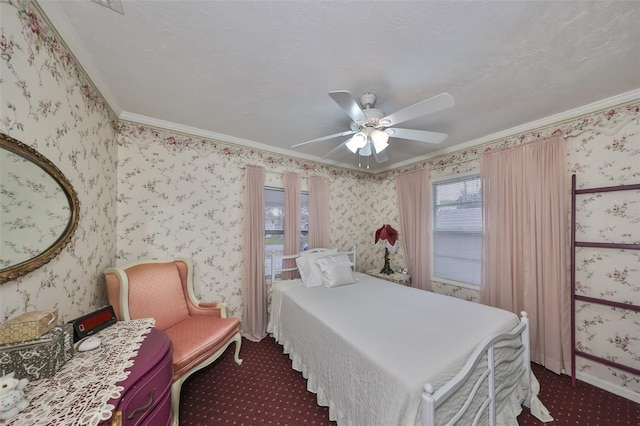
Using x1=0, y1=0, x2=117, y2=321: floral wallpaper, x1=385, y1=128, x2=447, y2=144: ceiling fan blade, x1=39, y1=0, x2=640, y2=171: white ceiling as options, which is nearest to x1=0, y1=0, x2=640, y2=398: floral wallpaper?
x1=0, y1=0, x2=117, y2=321: floral wallpaper

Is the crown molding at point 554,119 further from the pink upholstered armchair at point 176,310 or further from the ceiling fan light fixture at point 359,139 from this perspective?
the pink upholstered armchair at point 176,310

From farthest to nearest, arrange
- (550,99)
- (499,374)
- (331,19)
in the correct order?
(550,99), (499,374), (331,19)

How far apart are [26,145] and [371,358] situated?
6.89 ft

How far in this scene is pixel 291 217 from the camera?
3195 mm

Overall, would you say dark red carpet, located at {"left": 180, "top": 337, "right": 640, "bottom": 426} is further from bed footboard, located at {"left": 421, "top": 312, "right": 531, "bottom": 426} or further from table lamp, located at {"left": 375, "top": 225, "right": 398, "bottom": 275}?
table lamp, located at {"left": 375, "top": 225, "right": 398, "bottom": 275}

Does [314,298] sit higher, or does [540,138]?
[540,138]

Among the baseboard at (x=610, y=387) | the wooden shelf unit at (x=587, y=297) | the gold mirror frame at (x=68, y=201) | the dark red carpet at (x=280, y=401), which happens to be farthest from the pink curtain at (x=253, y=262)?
the baseboard at (x=610, y=387)

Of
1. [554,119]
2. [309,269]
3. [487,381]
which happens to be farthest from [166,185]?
[554,119]

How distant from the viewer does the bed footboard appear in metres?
0.99

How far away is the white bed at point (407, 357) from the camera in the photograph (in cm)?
112

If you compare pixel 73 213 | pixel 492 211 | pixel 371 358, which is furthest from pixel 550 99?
pixel 73 213

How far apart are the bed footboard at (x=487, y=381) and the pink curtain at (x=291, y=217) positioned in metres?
2.34

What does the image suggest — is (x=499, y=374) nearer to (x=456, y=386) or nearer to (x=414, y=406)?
(x=456, y=386)

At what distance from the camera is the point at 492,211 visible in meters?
2.63
